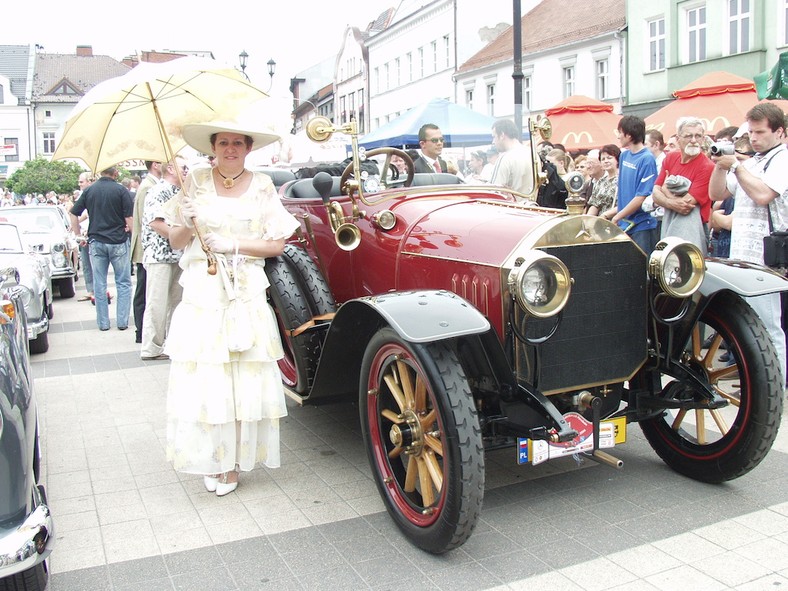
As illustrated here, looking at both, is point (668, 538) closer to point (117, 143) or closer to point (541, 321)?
point (541, 321)

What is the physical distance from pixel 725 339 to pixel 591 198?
14.3ft

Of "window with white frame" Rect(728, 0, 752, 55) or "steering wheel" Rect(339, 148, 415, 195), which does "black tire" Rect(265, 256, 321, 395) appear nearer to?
"steering wheel" Rect(339, 148, 415, 195)

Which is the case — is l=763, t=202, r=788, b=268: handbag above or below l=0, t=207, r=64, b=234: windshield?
below

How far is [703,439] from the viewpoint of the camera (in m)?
3.79

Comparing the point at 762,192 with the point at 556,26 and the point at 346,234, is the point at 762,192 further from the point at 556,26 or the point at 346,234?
the point at 556,26

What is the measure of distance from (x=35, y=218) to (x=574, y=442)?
12446mm

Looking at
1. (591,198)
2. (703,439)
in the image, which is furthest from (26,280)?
(703,439)

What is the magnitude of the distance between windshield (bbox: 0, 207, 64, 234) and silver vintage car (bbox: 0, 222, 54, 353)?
3572mm

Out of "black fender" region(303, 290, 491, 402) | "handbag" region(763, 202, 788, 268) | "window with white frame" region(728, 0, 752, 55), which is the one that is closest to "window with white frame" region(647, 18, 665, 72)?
"window with white frame" region(728, 0, 752, 55)

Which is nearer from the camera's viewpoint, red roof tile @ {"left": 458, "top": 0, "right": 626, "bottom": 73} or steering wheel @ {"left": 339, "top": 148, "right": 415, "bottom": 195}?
steering wheel @ {"left": 339, "top": 148, "right": 415, "bottom": 195}

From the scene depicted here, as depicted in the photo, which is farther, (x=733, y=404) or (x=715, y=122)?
(x=715, y=122)

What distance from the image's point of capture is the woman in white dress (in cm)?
370

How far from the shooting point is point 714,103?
35.0ft

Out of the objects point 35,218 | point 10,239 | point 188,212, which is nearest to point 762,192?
point 188,212
